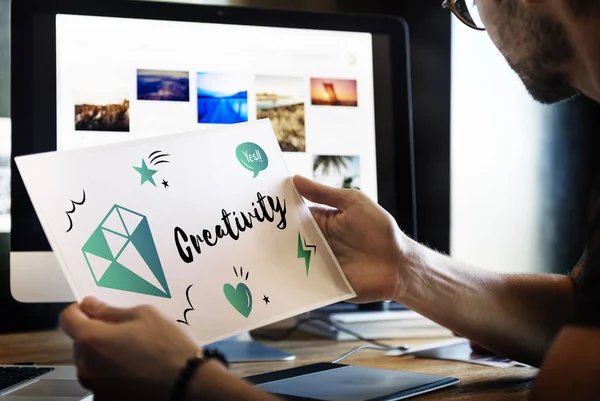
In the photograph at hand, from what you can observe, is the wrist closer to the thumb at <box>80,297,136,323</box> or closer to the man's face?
the man's face

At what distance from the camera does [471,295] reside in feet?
3.08

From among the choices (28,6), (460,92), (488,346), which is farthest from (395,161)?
(28,6)

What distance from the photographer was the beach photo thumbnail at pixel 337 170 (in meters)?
1.07

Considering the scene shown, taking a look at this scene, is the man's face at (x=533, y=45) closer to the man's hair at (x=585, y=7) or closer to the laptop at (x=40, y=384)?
the man's hair at (x=585, y=7)

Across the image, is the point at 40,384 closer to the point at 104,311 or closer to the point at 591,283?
the point at 104,311

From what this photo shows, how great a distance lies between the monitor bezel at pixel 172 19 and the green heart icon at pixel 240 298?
365 millimetres

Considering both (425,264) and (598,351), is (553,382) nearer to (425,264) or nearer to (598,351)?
(598,351)

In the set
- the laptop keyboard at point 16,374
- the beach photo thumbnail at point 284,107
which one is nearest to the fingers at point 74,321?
the laptop keyboard at point 16,374

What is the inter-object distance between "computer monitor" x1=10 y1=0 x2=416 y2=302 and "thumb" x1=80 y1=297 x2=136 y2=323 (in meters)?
0.35

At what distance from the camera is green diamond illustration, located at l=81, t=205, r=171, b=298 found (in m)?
0.68

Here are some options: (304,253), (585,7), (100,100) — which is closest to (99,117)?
(100,100)

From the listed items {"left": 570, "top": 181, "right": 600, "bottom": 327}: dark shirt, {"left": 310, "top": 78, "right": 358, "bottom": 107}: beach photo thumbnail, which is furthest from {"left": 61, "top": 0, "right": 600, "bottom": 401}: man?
{"left": 310, "top": 78, "right": 358, "bottom": 107}: beach photo thumbnail

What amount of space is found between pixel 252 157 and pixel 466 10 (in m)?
0.38

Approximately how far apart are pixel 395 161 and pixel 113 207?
554 mm
